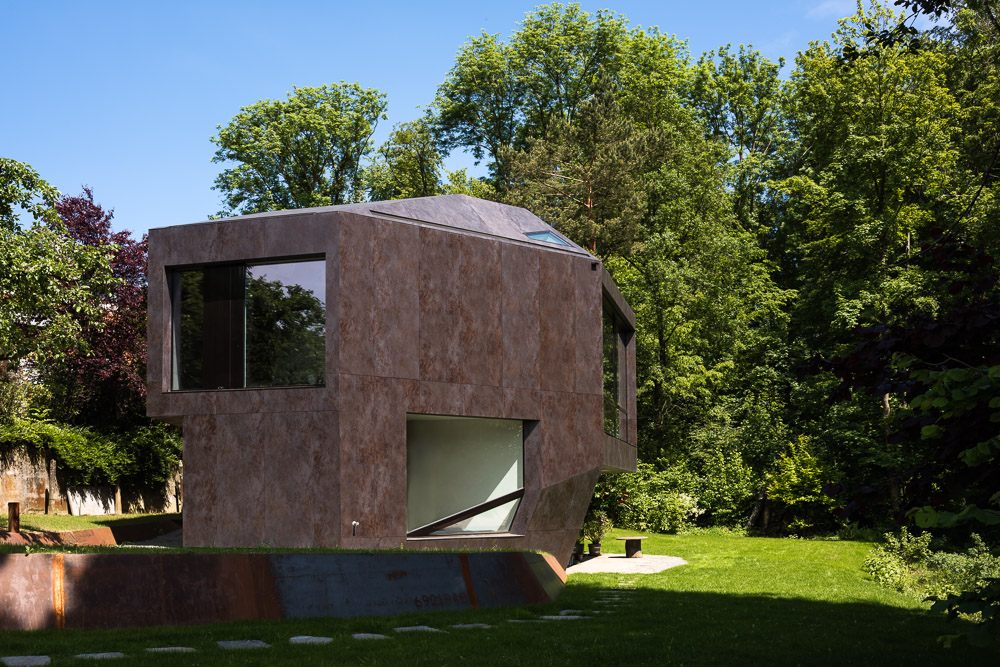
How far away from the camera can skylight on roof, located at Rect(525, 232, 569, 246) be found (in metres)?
17.6

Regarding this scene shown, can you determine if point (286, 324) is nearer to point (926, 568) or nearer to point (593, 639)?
point (593, 639)

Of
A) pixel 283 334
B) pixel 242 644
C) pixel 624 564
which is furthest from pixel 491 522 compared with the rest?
pixel 242 644

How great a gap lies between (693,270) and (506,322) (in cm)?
1932

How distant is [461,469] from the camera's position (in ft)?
50.8

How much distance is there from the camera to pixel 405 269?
14680 mm

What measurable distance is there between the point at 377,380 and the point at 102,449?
14.8 metres

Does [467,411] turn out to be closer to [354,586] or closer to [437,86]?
[354,586]

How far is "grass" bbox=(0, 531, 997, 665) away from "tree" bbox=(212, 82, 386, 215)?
3039 cm

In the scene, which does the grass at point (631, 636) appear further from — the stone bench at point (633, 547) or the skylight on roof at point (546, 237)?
the skylight on roof at point (546, 237)

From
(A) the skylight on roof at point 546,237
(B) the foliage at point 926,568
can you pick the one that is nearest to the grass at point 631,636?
(B) the foliage at point 926,568

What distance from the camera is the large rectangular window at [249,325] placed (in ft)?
46.7

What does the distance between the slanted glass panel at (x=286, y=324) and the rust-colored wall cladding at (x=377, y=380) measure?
0.22m

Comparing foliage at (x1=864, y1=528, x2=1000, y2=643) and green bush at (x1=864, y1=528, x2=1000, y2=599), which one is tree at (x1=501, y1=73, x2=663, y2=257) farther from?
green bush at (x1=864, y1=528, x2=1000, y2=599)

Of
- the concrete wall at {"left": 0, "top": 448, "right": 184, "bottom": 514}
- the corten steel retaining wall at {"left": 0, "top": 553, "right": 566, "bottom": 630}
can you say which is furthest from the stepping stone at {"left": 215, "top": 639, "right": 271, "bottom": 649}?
the concrete wall at {"left": 0, "top": 448, "right": 184, "bottom": 514}
